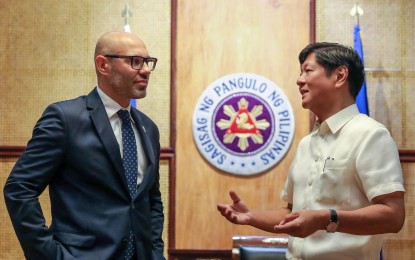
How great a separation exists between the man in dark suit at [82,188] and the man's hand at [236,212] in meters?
0.37

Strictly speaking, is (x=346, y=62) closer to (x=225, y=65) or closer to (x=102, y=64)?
(x=102, y=64)

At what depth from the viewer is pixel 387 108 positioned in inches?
195

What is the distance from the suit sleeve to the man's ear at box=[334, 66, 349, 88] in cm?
117

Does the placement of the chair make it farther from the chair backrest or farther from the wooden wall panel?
the wooden wall panel

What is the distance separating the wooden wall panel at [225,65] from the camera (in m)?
4.91

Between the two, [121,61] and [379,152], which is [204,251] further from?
[379,152]

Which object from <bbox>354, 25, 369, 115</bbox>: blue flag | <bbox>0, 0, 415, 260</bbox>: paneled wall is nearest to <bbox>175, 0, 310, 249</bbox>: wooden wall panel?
<bbox>0, 0, 415, 260</bbox>: paneled wall

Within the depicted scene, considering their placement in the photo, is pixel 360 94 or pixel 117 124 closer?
pixel 117 124

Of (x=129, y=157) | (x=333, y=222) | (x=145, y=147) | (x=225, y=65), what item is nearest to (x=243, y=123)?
(x=225, y=65)

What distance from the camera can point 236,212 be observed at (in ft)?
8.63

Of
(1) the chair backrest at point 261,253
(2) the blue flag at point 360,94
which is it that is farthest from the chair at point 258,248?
(2) the blue flag at point 360,94

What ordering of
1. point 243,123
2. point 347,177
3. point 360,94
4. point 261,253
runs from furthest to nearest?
point 243,123 < point 360,94 < point 261,253 < point 347,177

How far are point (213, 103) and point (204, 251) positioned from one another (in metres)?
1.17

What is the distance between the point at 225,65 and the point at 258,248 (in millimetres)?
1959
